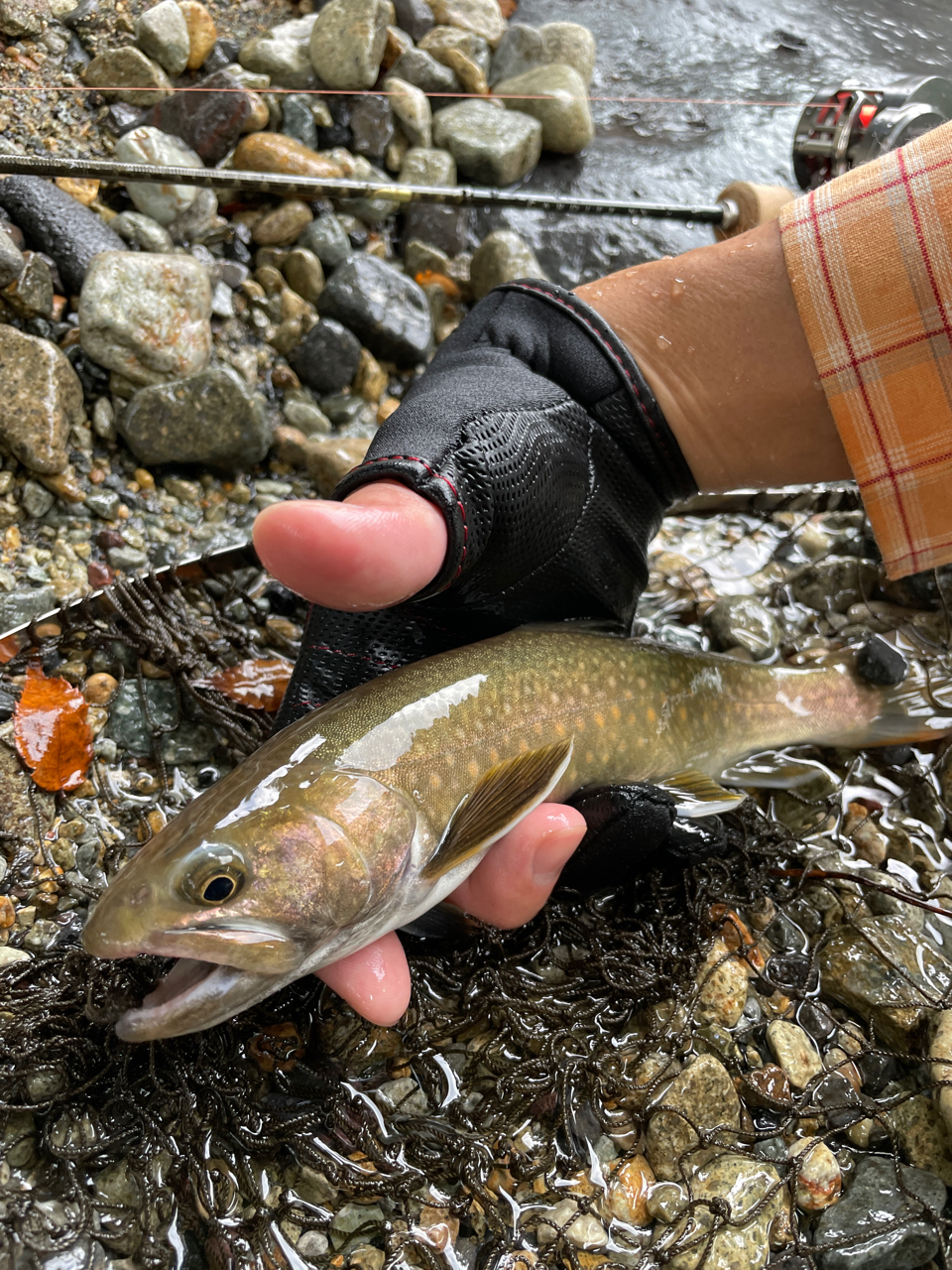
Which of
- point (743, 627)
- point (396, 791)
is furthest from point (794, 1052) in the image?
point (743, 627)

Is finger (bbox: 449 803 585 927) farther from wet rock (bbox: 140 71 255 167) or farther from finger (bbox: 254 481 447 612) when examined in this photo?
wet rock (bbox: 140 71 255 167)

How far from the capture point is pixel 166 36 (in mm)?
3873

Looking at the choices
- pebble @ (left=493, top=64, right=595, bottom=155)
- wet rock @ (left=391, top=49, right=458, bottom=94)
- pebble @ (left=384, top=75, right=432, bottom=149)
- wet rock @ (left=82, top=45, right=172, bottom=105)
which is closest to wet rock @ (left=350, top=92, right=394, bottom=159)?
pebble @ (left=384, top=75, right=432, bottom=149)

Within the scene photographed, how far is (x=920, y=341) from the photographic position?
7.41 feet

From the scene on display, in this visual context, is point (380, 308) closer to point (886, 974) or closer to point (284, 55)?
point (284, 55)

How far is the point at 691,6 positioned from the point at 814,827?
617 centimetres

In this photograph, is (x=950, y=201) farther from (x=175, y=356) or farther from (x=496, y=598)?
(x=175, y=356)

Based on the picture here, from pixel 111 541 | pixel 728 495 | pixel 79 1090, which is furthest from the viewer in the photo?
pixel 728 495

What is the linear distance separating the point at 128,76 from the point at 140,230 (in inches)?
27.5

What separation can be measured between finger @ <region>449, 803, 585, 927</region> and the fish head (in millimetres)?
341

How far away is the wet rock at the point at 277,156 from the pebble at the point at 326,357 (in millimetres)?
860

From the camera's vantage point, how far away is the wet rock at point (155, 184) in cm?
359

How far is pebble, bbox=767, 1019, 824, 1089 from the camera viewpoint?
2.24 meters

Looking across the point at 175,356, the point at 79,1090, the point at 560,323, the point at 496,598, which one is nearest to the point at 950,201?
the point at 560,323
